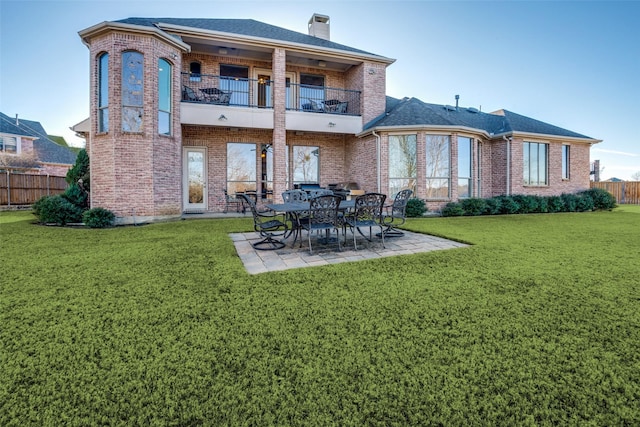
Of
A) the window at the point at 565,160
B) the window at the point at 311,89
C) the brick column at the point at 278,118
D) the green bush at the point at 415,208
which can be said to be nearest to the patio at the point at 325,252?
the green bush at the point at 415,208

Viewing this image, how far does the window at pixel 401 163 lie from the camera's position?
1166 centimetres

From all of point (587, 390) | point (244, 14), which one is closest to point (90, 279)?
point (587, 390)

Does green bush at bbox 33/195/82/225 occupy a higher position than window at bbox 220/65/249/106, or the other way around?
window at bbox 220/65/249/106

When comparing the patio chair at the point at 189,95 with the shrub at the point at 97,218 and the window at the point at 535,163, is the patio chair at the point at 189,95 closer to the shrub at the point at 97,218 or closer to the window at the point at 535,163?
the shrub at the point at 97,218

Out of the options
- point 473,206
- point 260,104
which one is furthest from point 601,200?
point 260,104

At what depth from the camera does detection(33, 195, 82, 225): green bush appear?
27.9 feet

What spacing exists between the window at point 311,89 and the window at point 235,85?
2392 millimetres

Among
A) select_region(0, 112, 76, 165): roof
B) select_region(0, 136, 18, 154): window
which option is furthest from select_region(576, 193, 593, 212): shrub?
select_region(0, 136, 18, 154): window

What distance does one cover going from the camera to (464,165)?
12227 millimetres

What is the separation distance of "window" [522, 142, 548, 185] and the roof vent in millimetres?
10786

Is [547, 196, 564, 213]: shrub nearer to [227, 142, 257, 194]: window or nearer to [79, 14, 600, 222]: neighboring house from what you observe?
[79, 14, 600, 222]: neighboring house

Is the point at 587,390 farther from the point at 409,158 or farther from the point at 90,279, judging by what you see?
the point at 409,158

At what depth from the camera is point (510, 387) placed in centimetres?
171

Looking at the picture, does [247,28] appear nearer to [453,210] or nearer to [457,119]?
[457,119]
